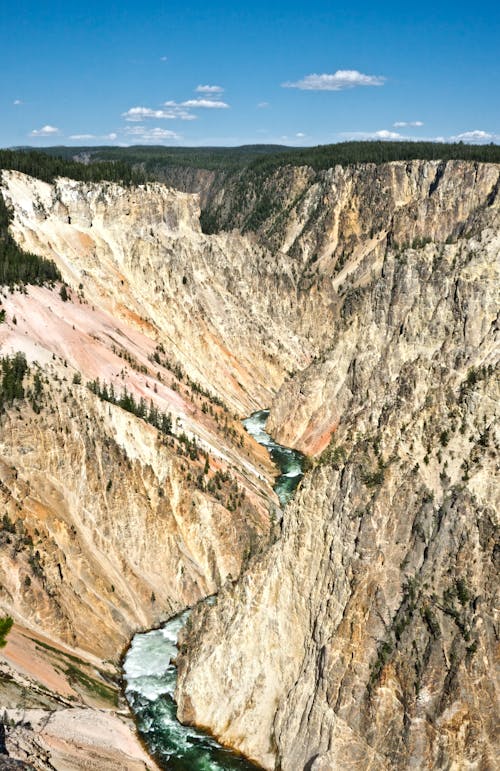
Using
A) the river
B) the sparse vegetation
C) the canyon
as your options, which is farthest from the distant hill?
the river

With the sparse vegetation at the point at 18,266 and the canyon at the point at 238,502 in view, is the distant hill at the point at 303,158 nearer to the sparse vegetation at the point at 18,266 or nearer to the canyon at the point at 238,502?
the canyon at the point at 238,502

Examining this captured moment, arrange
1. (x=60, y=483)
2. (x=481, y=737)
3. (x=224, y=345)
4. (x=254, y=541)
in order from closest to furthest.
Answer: (x=481, y=737)
(x=60, y=483)
(x=254, y=541)
(x=224, y=345)

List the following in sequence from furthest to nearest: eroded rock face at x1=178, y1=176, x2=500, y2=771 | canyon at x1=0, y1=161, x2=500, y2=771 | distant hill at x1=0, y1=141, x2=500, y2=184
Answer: distant hill at x1=0, y1=141, x2=500, y2=184 < canyon at x1=0, y1=161, x2=500, y2=771 < eroded rock face at x1=178, y1=176, x2=500, y2=771

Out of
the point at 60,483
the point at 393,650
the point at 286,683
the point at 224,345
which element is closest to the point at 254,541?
the point at 60,483

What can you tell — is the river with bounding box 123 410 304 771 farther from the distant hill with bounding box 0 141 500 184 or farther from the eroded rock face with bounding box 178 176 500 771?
the distant hill with bounding box 0 141 500 184

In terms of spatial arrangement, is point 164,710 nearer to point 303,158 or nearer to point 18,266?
point 18,266

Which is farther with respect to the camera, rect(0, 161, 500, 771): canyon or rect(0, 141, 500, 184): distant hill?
rect(0, 141, 500, 184): distant hill

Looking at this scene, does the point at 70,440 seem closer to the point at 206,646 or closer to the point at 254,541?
the point at 254,541
